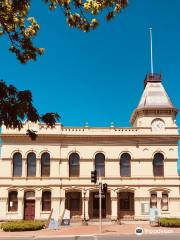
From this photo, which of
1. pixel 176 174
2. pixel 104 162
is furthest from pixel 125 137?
pixel 176 174

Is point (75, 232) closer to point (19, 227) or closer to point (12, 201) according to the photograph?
point (19, 227)

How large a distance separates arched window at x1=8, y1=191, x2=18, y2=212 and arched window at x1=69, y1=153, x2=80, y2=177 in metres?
5.74

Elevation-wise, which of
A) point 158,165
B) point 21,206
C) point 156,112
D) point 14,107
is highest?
point 156,112

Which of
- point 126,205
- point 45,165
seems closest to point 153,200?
point 126,205

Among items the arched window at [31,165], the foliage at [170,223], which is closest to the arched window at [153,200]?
the foliage at [170,223]

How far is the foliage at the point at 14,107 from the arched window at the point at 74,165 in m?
35.0

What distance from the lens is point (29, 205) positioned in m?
41.5

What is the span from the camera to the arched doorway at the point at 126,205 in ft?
138

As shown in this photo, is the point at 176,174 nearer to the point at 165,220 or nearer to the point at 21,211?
the point at 165,220

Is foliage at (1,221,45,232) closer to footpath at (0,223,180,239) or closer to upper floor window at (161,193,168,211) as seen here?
footpath at (0,223,180,239)

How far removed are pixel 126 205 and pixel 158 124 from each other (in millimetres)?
8680

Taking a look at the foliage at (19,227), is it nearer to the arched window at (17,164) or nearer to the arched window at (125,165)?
the arched window at (17,164)

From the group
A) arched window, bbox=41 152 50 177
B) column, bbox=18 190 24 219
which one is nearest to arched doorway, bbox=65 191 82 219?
arched window, bbox=41 152 50 177

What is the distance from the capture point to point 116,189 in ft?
137
